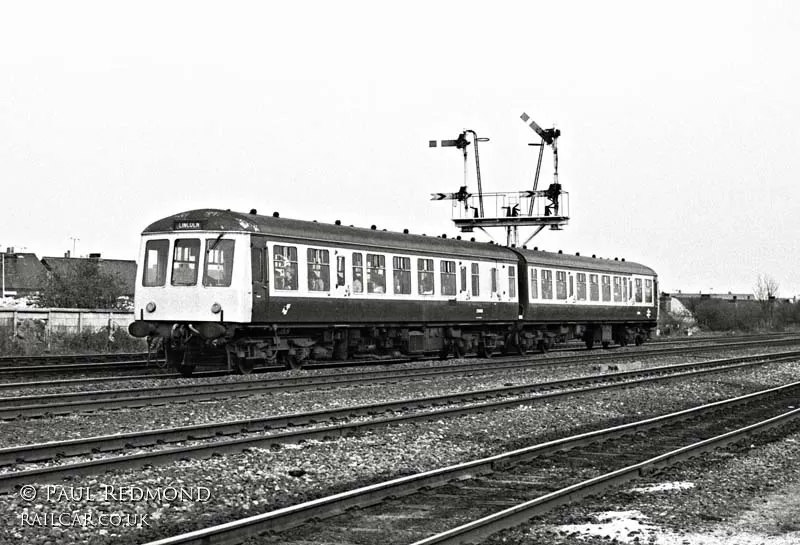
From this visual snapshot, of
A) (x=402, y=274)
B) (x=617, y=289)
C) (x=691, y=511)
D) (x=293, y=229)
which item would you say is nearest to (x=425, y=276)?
(x=402, y=274)

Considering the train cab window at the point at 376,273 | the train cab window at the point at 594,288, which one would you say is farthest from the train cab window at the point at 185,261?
the train cab window at the point at 594,288

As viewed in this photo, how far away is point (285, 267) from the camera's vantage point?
2138cm

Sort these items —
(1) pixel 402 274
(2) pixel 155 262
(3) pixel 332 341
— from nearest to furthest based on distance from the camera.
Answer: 1. (2) pixel 155 262
2. (3) pixel 332 341
3. (1) pixel 402 274

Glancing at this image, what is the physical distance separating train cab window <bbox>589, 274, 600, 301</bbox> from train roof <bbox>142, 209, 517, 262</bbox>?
29.6 ft

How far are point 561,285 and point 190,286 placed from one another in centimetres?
1554

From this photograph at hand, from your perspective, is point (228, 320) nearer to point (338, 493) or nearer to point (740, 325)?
point (338, 493)

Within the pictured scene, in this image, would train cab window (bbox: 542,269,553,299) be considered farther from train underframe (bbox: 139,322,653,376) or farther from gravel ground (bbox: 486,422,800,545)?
gravel ground (bbox: 486,422,800,545)

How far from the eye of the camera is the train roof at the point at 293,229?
67.7ft

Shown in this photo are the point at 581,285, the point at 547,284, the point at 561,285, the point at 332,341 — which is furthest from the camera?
the point at 581,285

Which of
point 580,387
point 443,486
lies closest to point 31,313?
point 580,387

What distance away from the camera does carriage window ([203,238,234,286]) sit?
20.3 metres

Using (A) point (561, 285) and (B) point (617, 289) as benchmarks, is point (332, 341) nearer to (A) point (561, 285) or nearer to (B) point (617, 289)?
(A) point (561, 285)

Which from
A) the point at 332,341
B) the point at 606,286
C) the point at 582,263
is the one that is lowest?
the point at 332,341

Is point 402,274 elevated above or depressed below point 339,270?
above
